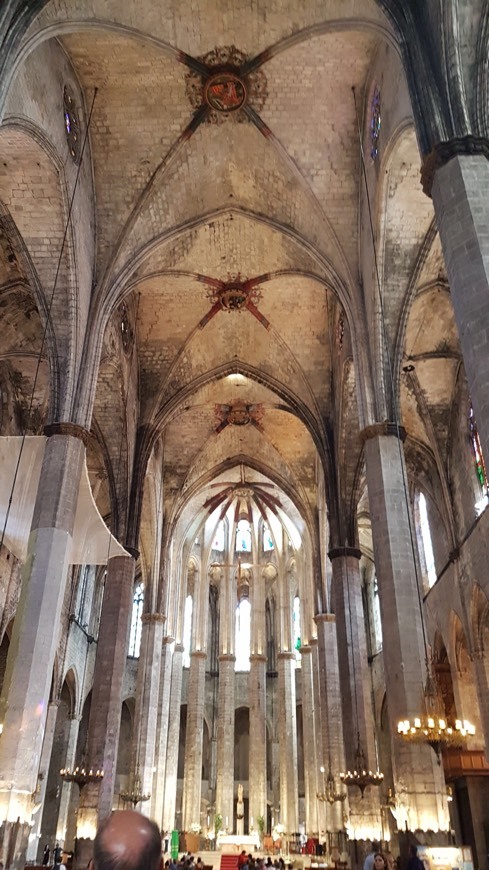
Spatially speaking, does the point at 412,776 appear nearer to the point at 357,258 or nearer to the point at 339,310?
the point at 357,258

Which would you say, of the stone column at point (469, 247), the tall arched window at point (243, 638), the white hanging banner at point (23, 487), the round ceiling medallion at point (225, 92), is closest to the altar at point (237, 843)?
the tall arched window at point (243, 638)

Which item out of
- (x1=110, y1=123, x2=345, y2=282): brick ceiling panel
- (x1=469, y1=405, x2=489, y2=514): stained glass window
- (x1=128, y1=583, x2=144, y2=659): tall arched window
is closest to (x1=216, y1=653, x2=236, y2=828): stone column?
(x1=128, y1=583, x2=144, y2=659): tall arched window

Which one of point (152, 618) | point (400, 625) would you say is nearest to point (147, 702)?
point (152, 618)

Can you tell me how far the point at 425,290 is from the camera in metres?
16.5

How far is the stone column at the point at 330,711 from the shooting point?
23.2 meters

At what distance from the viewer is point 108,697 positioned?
18.8m

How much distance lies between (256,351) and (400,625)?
12.6 meters

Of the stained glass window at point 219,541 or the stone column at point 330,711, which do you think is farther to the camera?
the stained glass window at point 219,541

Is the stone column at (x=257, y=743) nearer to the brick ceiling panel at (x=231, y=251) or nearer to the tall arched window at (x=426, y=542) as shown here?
the tall arched window at (x=426, y=542)

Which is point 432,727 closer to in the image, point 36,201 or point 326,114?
point 36,201

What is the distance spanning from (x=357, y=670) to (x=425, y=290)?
1030 cm

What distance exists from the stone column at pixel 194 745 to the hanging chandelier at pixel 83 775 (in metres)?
13.6

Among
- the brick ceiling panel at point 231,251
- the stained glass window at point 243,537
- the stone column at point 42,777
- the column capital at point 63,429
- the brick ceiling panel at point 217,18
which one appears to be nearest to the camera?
the brick ceiling panel at point 217,18

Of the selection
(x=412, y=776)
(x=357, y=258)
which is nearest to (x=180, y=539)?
(x=357, y=258)
